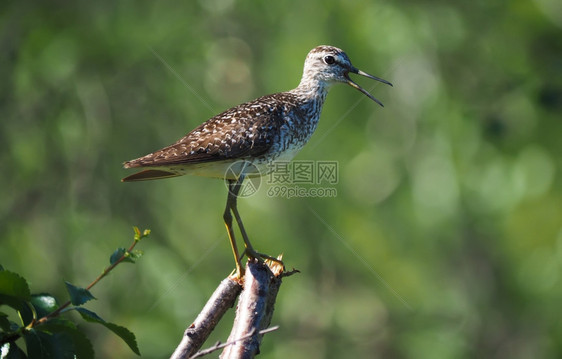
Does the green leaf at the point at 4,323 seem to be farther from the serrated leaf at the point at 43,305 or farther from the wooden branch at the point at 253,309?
the wooden branch at the point at 253,309

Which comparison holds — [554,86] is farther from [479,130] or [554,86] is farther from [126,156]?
[126,156]

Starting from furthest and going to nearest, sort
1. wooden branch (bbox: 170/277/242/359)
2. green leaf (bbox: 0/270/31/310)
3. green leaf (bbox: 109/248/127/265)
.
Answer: wooden branch (bbox: 170/277/242/359)
green leaf (bbox: 109/248/127/265)
green leaf (bbox: 0/270/31/310)

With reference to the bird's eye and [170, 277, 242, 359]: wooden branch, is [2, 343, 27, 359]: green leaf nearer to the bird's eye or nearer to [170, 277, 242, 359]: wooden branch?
[170, 277, 242, 359]: wooden branch

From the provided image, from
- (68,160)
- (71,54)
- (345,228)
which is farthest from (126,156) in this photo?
(345,228)

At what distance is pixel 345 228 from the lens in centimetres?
1085

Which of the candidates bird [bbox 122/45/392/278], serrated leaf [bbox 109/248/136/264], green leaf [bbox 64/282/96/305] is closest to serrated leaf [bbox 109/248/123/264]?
serrated leaf [bbox 109/248/136/264]

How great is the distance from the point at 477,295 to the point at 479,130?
8.76 ft

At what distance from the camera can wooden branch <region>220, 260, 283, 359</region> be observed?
4254 millimetres

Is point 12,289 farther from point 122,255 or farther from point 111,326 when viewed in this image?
point 122,255

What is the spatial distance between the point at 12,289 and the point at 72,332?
0.35m

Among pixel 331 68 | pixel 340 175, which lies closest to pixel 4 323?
pixel 331 68

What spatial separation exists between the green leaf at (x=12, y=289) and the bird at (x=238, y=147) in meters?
2.91

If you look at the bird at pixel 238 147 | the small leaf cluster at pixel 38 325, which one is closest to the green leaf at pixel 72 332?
the small leaf cluster at pixel 38 325

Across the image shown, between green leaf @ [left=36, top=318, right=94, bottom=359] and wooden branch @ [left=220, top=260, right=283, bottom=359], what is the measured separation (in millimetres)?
1134
